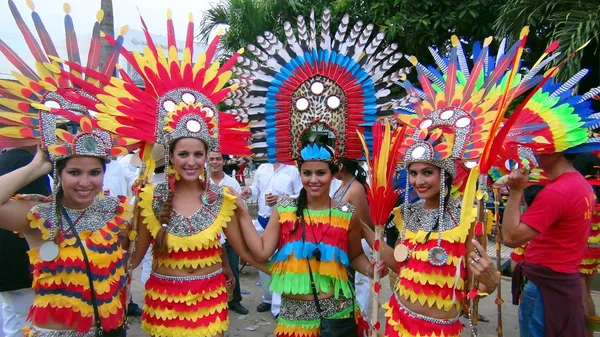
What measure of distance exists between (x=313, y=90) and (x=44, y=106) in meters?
1.67

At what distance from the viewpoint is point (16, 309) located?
10.3 ft

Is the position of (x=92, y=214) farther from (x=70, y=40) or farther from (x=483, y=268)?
(x=483, y=268)

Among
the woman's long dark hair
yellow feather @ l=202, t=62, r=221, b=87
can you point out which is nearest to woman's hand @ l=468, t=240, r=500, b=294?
the woman's long dark hair

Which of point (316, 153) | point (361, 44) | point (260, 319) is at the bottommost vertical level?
point (260, 319)

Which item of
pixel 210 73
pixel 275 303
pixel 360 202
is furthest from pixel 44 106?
pixel 275 303

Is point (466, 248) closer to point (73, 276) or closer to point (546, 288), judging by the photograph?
point (546, 288)

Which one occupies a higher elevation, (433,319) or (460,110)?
(460,110)

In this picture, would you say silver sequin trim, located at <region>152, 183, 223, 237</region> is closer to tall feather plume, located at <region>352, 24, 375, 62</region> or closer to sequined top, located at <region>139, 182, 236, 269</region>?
sequined top, located at <region>139, 182, 236, 269</region>

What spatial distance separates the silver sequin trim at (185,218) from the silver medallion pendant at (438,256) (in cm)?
134

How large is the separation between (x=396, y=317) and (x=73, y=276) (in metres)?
1.85

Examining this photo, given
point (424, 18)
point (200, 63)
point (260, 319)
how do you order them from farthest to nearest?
point (424, 18) → point (260, 319) → point (200, 63)

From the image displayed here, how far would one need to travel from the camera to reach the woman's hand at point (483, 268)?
240 centimetres

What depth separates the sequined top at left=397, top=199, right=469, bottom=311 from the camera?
258cm

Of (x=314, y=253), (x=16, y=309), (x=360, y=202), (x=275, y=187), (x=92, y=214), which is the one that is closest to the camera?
(x=92, y=214)
